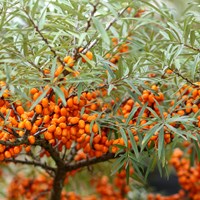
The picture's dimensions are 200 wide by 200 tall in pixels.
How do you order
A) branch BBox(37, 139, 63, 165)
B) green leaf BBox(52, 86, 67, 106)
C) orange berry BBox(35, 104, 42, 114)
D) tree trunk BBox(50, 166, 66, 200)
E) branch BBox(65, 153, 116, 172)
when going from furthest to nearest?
tree trunk BBox(50, 166, 66, 200) → branch BBox(65, 153, 116, 172) → branch BBox(37, 139, 63, 165) → orange berry BBox(35, 104, 42, 114) → green leaf BBox(52, 86, 67, 106)

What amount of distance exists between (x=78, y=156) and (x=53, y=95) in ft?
1.82

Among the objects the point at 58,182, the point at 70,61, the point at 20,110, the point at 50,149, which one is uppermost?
the point at 70,61

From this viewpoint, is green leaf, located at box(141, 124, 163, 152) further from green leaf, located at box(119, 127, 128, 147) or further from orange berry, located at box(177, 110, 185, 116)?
orange berry, located at box(177, 110, 185, 116)

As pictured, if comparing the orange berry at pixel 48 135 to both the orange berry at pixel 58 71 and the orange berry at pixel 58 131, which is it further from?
the orange berry at pixel 58 71

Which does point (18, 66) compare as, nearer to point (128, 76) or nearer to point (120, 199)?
point (128, 76)

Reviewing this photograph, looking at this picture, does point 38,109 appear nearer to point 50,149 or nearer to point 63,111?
point 63,111

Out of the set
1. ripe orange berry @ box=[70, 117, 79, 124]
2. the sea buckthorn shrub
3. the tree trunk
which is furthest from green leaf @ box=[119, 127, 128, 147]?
the tree trunk

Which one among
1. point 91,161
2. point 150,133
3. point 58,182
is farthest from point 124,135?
point 58,182

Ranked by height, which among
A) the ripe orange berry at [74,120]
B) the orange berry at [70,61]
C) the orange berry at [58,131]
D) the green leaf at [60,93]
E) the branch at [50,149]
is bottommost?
the branch at [50,149]

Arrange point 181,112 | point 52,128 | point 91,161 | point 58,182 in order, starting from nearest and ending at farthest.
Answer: point 52,128 < point 181,112 < point 91,161 < point 58,182

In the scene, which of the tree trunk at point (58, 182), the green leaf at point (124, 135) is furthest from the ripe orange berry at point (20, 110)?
the tree trunk at point (58, 182)

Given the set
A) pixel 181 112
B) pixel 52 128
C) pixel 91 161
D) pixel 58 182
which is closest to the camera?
pixel 52 128

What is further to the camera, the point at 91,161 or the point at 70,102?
the point at 91,161

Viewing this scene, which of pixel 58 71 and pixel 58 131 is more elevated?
pixel 58 71
